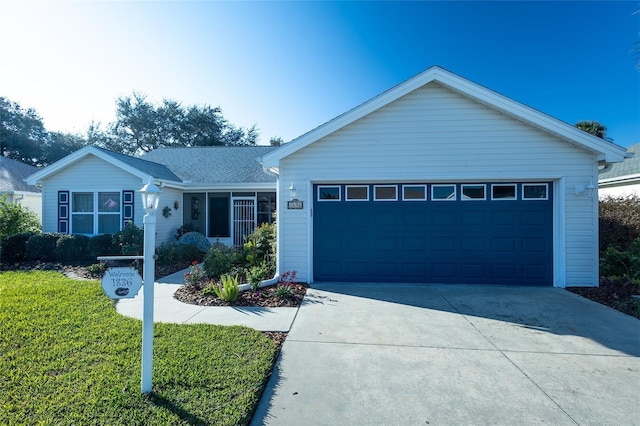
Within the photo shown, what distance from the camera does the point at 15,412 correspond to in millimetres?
2502

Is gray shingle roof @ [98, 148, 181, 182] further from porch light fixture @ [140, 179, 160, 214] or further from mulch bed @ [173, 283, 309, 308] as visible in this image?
porch light fixture @ [140, 179, 160, 214]

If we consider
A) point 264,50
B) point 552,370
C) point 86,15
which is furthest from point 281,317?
point 86,15

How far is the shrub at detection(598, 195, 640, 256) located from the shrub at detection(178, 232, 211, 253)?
12865mm

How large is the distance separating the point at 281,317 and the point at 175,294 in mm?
2854

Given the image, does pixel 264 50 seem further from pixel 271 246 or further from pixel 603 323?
pixel 603 323

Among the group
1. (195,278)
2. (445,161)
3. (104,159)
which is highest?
(104,159)

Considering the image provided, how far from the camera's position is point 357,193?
7.36 m

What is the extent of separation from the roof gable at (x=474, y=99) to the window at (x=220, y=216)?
5.79 m

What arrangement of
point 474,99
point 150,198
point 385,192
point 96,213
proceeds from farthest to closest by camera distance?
point 96,213 → point 385,192 → point 474,99 → point 150,198

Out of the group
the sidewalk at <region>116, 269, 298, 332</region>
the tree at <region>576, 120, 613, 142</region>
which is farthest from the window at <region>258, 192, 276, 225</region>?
the tree at <region>576, 120, 613, 142</region>

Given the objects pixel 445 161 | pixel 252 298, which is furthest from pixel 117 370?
pixel 445 161

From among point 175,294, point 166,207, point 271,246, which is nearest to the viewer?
point 175,294

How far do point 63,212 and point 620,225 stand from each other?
18.6 m

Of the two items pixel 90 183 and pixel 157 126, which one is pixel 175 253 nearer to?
pixel 90 183
